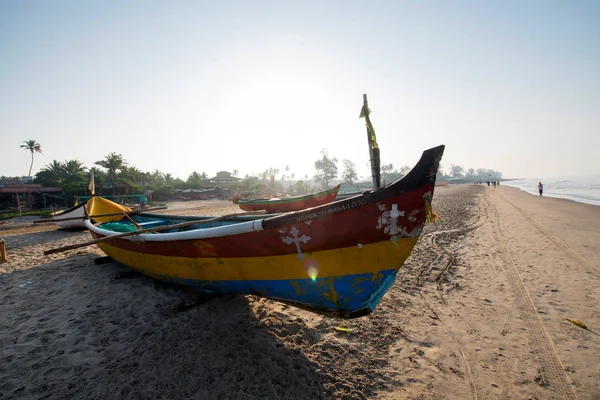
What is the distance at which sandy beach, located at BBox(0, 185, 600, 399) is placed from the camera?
2.59 meters

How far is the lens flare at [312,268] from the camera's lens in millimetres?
2814

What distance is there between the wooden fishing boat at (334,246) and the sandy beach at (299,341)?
748 mm

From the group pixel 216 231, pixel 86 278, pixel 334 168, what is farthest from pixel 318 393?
pixel 334 168

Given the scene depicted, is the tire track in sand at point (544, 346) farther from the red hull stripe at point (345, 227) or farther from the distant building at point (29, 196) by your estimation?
the distant building at point (29, 196)

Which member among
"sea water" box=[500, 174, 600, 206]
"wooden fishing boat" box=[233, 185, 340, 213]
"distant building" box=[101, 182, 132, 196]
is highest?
"distant building" box=[101, 182, 132, 196]

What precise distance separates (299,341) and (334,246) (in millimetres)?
1568

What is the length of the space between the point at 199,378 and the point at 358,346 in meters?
1.97

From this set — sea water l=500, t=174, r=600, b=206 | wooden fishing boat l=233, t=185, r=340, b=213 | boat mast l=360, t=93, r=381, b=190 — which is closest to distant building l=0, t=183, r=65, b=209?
wooden fishing boat l=233, t=185, r=340, b=213

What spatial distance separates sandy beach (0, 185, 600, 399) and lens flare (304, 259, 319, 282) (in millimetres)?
1079

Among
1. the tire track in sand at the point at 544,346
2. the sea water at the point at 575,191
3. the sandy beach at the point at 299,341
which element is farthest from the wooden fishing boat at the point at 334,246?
the sea water at the point at 575,191

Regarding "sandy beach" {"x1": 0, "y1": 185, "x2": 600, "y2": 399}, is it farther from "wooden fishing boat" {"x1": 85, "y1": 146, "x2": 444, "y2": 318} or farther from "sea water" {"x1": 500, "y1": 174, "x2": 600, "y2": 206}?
"sea water" {"x1": 500, "y1": 174, "x2": 600, "y2": 206}

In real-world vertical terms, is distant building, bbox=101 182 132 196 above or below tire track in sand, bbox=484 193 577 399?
above

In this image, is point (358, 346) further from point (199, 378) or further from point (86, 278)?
point (86, 278)

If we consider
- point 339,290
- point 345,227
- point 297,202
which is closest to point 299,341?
point 339,290
